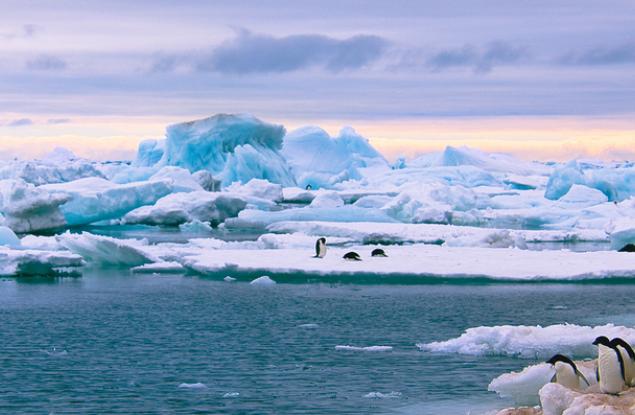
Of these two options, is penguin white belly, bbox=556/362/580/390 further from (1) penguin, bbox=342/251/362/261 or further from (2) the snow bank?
(2) the snow bank

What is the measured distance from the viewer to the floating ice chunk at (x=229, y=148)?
2013 inches

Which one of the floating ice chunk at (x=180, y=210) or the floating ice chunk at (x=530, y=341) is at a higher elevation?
the floating ice chunk at (x=180, y=210)

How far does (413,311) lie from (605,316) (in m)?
2.79

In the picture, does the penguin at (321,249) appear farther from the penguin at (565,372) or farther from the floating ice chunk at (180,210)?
the floating ice chunk at (180,210)

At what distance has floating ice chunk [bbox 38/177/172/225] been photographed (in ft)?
127

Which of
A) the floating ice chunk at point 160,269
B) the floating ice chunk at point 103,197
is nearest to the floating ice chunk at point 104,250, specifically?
the floating ice chunk at point 160,269

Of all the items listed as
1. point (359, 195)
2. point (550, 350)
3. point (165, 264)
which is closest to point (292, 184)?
point (359, 195)

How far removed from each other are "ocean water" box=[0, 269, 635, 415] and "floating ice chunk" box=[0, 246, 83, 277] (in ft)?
1.02

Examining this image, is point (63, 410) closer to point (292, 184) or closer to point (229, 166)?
point (229, 166)

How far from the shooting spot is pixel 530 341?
12516 millimetres

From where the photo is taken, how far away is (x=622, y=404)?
824cm

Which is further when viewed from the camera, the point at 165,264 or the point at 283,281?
the point at 165,264

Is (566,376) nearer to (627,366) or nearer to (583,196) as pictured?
(627,366)

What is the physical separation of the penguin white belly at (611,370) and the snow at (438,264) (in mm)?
10374
